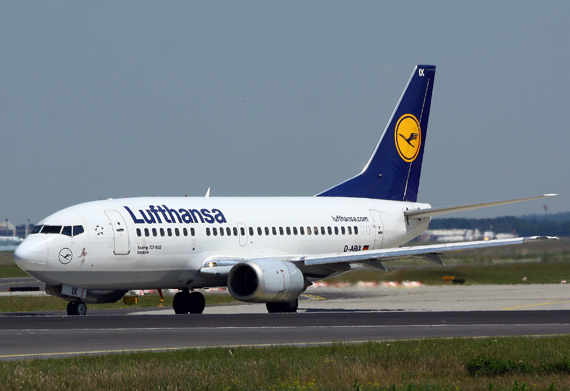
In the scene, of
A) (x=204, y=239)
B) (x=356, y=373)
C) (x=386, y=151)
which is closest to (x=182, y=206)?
(x=204, y=239)

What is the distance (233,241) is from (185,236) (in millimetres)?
2384

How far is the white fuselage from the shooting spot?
32.4 metres

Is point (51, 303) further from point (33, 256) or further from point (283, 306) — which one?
point (33, 256)

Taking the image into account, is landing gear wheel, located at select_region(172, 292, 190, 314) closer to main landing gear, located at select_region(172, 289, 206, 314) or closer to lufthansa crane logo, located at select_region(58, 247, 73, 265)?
main landing gear, located at select_region(172, 289, 206, 314)

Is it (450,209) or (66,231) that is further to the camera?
(450,209)

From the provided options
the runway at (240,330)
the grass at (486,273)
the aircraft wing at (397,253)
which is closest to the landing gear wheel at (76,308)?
the runway at (240,330)

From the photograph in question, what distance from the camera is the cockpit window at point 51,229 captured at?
32531 millimetres

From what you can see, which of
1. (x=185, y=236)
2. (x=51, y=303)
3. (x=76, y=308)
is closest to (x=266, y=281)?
(x=185, y=236)

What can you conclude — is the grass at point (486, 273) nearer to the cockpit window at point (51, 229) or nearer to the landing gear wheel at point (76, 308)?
the landing gear wheel at point (76, 308)

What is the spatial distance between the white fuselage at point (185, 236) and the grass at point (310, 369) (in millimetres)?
14354

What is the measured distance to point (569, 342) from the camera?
66.2 ft

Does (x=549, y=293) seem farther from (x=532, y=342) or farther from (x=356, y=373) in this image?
(x=356, y=373)

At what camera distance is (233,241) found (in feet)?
121

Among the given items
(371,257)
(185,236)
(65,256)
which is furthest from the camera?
(185,236)
